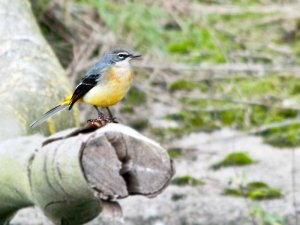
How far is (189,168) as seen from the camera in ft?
25.7

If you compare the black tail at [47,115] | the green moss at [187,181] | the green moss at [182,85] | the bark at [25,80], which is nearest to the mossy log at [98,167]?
the bark at [25,80]

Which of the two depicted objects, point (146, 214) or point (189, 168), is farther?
point (189, 168)

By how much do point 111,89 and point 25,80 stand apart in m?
0.53

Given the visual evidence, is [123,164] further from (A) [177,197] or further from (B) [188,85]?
(B) [188,85]

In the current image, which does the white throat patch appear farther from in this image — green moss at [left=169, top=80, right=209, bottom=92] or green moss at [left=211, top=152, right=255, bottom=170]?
green moss at [left=169, top=80, right=209, bottom=92]

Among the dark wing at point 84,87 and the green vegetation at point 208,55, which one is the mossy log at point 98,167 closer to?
the dark wing at point 84,87

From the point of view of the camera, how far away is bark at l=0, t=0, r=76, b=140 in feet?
17.4

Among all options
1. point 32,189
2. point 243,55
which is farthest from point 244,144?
point 32,189

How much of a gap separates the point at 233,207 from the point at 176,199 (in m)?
0.43

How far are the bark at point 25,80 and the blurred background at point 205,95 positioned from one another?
1468 mm

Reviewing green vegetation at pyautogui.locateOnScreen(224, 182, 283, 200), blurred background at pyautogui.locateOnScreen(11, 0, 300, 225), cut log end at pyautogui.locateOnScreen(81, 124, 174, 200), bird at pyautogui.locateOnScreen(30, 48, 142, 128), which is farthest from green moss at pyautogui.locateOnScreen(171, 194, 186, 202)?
cut log end at pyautogui.locateOnScreen(81, 124, 174, 200)

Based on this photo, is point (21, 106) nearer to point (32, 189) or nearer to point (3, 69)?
point (3, 69)

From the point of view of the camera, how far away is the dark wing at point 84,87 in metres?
5.43

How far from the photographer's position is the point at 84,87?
18.0ft
